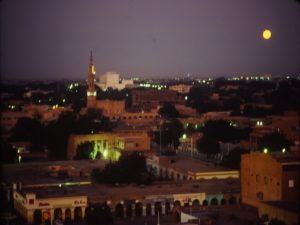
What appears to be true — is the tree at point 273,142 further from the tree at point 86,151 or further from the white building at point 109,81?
the white building at point 109,81

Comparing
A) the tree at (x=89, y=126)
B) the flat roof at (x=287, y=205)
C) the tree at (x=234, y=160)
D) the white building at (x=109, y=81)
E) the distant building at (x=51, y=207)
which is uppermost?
the white building at (x=109, y=81)

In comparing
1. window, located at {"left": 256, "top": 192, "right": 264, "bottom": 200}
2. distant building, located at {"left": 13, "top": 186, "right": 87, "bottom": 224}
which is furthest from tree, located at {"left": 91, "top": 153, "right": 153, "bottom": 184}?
window, located at {"left": 256, "top": 192, "right": 264, "bottom": 200}

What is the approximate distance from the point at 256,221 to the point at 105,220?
1206mm

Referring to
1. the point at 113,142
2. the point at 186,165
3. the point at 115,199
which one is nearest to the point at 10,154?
the point at 113,142

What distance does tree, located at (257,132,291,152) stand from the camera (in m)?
8.02

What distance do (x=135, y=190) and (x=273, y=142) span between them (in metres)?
3.07

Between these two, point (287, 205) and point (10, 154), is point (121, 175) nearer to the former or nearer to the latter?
point (287, 205)

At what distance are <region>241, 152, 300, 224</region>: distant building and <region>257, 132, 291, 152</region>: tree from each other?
8.93 ft

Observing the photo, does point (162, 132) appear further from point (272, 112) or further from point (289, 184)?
point (289, 184)

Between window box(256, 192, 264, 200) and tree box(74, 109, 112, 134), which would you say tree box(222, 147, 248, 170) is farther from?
tree box(74, 109, 112, 134)

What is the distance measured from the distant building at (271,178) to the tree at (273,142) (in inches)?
Answer: 107

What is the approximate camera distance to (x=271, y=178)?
499 cm

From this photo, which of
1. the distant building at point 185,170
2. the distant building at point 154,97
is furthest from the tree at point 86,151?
the distant building at point 154,97

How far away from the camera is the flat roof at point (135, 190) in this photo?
18.0 ft
